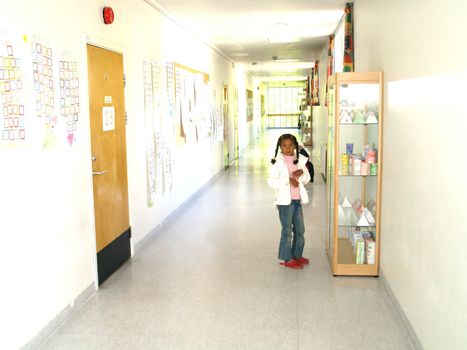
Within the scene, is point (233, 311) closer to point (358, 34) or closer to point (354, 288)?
point (354, 288)

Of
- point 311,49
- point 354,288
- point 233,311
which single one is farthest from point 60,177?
point 311,49

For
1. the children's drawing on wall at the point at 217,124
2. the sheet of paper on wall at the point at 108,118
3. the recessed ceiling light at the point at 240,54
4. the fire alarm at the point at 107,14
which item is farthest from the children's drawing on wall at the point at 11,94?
the recessed ceiling light at the point at 240,54

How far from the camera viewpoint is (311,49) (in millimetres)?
11711

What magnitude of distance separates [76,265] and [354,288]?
246 centimetres

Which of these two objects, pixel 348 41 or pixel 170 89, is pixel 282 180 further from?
pixel 170 89

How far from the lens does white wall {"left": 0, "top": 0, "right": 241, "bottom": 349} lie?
315 centimetres

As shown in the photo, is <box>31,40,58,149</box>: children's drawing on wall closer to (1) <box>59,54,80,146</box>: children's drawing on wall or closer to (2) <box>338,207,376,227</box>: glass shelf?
(1) <box>59,54,80,146</box>: children's drawing on wall

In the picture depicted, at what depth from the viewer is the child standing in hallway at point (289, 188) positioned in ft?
16.2

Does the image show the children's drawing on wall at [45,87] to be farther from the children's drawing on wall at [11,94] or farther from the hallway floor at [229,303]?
the hallway floor at [229,303]

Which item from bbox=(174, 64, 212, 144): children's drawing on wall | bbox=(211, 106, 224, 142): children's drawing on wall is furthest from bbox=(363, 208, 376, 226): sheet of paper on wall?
bbox=(211, 106, 224, 142): children's drawing on wall

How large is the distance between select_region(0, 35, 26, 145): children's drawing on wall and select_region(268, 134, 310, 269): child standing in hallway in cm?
247

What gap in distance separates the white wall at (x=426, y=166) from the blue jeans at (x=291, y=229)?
2.86 feet

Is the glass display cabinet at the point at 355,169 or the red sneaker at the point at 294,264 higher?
the glass display cabinet at the point at 355,169

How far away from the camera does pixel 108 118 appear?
193 inches
